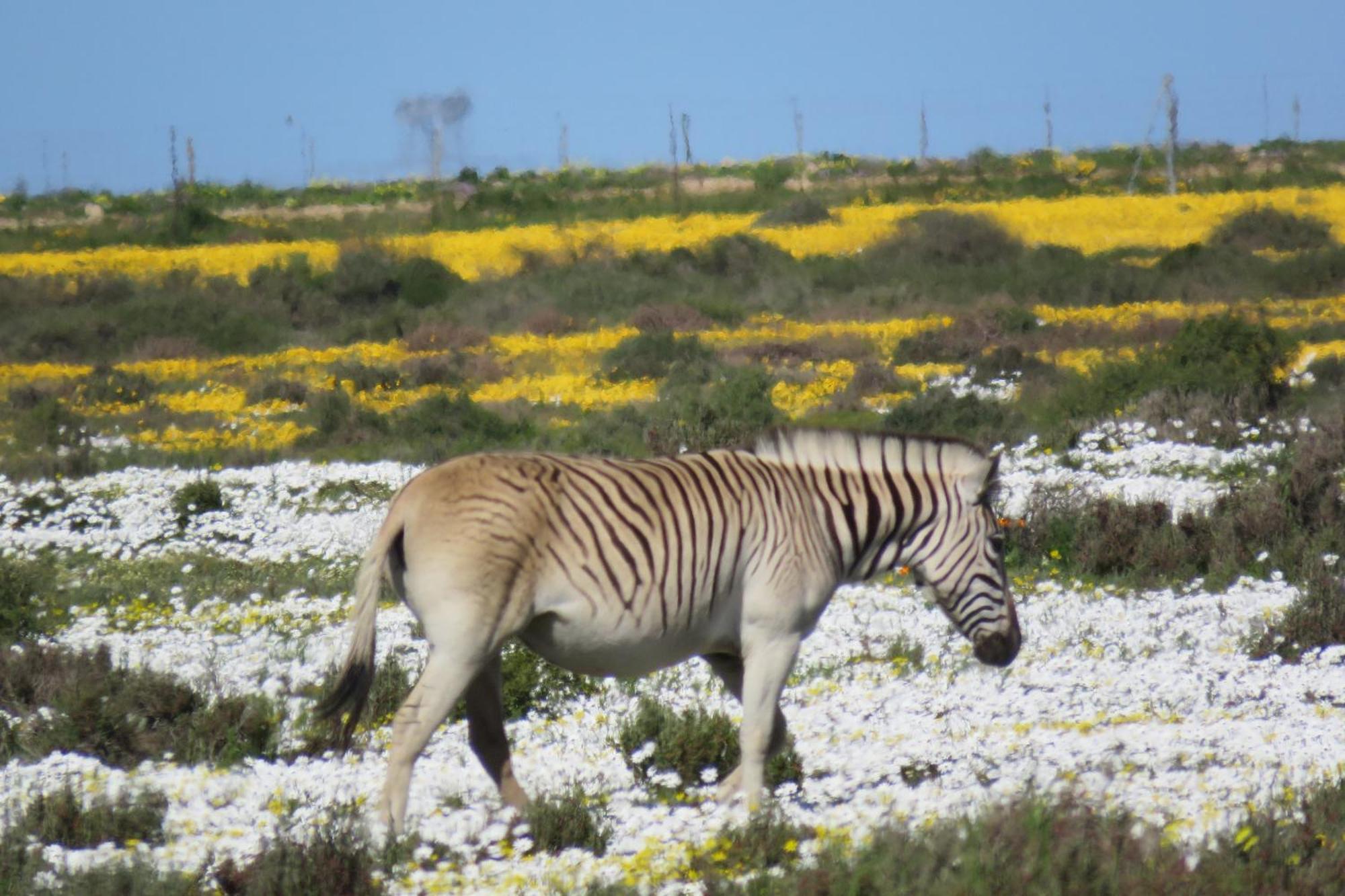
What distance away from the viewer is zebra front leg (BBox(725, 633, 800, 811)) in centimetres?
693

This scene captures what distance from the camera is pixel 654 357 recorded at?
1101 inches

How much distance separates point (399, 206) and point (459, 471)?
56.3 metres

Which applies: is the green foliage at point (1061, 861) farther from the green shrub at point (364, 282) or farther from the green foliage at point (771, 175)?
the green foliage at point (771, 175)

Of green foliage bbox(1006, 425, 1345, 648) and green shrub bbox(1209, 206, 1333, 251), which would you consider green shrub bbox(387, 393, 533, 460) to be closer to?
green foliage bbox(1006, 425, 1345, 648)

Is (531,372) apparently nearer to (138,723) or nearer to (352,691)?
(138,723)

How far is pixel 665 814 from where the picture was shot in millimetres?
6996

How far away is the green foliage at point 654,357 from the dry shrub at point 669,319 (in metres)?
4.60

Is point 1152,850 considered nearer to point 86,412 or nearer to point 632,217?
point 86,412

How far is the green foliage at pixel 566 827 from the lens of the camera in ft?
21.7

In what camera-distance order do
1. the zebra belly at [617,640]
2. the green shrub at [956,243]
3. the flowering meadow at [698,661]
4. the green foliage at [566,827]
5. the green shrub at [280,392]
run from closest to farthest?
the flowering meadow at [698,661]
the green foliage at [566,827]
the zebra belly at [617,640]
the green shrub at [280,392]
the green shrub at [956,243]

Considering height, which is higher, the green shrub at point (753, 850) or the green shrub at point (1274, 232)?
the green shrub at point (1274, 232)

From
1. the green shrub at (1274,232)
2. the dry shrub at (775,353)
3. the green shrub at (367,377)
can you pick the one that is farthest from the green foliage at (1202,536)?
the green shrub at (1274,232)

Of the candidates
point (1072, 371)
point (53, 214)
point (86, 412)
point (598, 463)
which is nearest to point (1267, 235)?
point (1072, 371)

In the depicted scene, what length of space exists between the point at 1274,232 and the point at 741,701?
1546 inches
